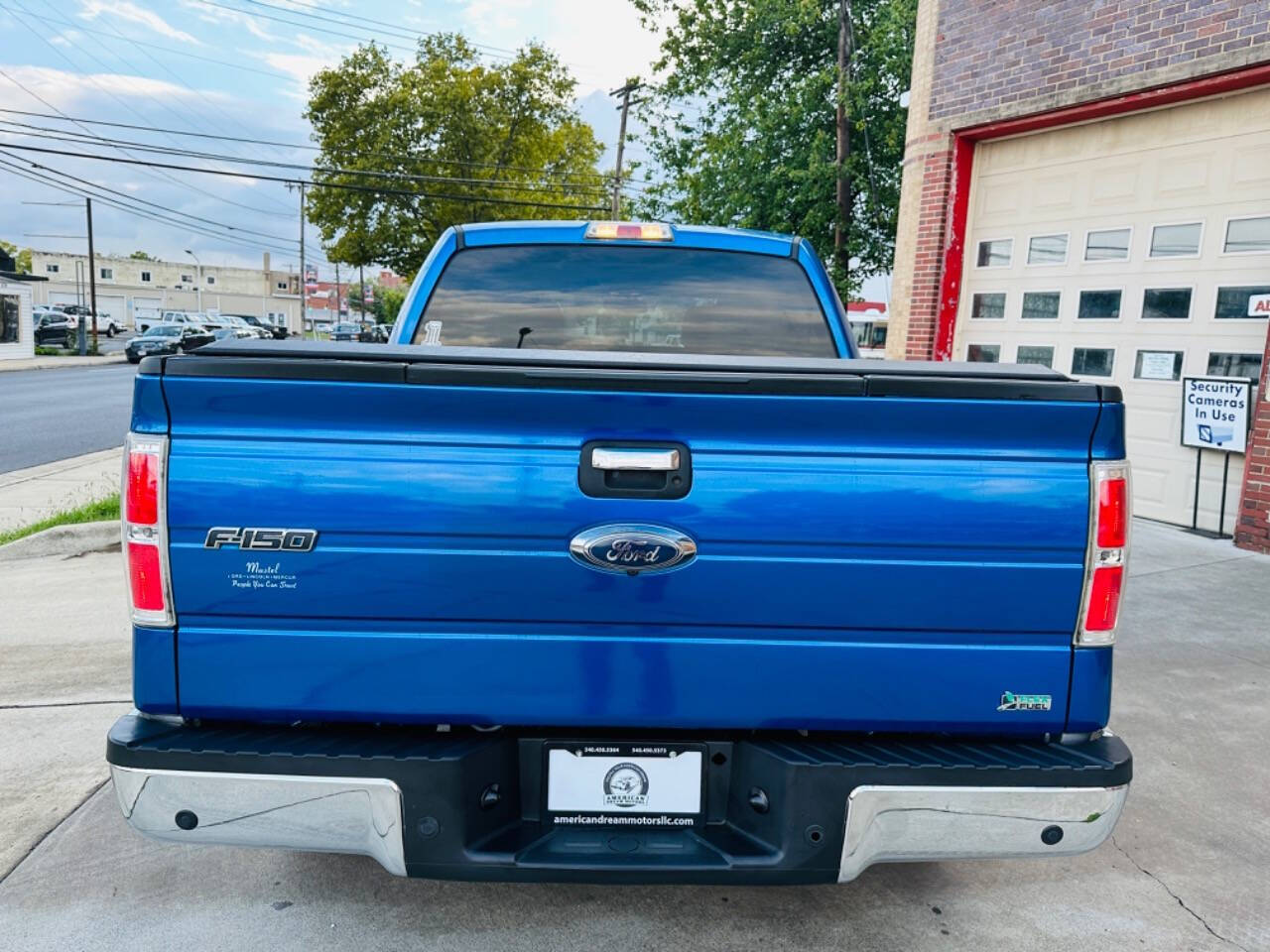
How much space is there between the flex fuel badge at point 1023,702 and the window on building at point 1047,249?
306 inches

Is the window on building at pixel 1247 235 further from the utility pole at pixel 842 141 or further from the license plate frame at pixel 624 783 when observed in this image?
the utility pole at pixel 842 141

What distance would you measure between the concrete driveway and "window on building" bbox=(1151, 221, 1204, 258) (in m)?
5.36

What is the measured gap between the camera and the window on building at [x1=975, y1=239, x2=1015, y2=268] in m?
9.29

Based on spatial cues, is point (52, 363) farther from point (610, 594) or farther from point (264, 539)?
point (610, 594)

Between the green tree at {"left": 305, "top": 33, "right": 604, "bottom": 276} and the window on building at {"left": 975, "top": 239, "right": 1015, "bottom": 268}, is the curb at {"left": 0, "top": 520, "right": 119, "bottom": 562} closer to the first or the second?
the window on building at {"left": 975, "top": 239, "right": 1015, "bottom": 268}

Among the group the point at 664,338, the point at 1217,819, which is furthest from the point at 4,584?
the point at 1217,819

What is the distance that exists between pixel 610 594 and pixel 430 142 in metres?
38.5

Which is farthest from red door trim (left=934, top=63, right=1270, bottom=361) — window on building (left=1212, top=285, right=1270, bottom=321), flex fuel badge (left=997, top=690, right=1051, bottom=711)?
flex fuel badge (left=997, top=690, right=1051, bottom=711)

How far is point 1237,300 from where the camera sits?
24.4ft

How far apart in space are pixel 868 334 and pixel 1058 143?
1396 inches

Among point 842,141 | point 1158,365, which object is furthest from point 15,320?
point 1158,365

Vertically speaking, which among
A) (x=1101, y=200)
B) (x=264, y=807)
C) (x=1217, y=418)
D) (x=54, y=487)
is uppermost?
(x=1101, y=200)

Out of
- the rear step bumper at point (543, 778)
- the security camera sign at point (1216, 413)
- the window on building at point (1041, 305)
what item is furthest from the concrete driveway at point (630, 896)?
the window on building at point (1041, 305)

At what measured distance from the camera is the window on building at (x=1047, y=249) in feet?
28.8
